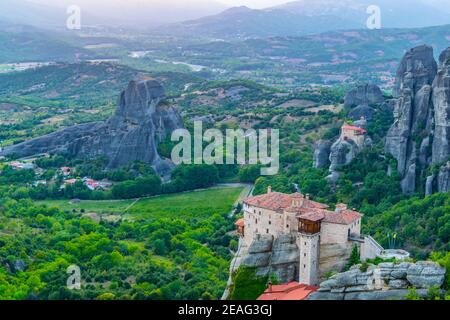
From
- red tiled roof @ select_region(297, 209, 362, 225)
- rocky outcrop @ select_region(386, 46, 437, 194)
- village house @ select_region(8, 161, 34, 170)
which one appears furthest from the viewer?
village house @ select_region(8, 161, 34, 170)

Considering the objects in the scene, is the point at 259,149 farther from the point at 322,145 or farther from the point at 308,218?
the point at 308,218

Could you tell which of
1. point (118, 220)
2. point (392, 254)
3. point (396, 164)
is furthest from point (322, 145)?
point (392, 254)

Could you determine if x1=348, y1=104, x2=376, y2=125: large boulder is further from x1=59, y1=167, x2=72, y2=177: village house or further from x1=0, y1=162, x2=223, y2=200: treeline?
x1=59, y1=167, x2=72, y2=177: village house

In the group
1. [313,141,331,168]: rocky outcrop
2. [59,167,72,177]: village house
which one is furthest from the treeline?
[313,141,331,168]: rocky outcrop

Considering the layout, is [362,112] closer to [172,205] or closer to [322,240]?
[172,205]

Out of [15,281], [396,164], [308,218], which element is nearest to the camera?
[308,218]
